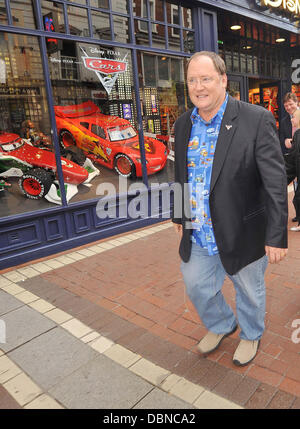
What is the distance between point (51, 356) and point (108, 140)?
419cm

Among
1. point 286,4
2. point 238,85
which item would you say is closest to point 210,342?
point 238,85

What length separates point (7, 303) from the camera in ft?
12.2

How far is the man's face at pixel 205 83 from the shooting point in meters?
2.12

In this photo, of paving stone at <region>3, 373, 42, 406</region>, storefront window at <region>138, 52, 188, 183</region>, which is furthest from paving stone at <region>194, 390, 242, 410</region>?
storefront window at <region>138, 52, 188, 183</region>

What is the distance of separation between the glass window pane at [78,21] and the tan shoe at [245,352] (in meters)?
4.89

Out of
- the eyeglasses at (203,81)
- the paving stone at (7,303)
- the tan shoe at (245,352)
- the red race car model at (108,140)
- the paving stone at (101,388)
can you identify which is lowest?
the paving stone at (101,388)

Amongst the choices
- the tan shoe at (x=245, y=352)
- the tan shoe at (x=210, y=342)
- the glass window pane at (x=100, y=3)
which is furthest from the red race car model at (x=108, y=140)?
the tan shoe at (x=245, y=352)

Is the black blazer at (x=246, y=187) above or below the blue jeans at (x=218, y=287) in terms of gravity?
above

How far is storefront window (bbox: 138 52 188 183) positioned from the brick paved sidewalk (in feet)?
6.91

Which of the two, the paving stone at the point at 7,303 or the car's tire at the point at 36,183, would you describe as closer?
the paving stone at the point at 7,303

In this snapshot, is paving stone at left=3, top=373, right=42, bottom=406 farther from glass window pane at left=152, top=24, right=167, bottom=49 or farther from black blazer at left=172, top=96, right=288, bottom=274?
glass window pane at left=152, top=24, right=167, bottom=49

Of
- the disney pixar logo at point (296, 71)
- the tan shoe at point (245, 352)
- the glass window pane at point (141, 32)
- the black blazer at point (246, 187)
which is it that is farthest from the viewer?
the disney pixar logo at point (296, 71)

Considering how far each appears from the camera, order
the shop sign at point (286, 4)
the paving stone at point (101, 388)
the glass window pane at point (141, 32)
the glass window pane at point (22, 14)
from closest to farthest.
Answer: the paving stone at point (101, 388), the glass window pane at point (22, 14), the glass window pane at point (141, 32), the shop sign at point (286, 4)

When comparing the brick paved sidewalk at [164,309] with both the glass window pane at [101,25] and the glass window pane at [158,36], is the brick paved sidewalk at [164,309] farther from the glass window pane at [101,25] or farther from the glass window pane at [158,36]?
the glass window pane at [158,36]
